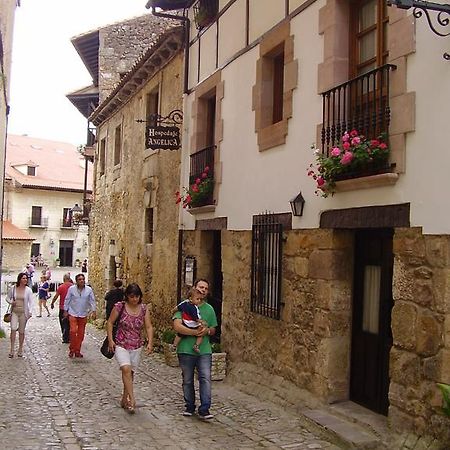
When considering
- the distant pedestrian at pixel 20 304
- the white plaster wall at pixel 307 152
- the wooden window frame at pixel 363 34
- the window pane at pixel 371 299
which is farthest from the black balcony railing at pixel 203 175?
the window pane at pixel 371 299

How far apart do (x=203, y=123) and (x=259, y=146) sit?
2770mm

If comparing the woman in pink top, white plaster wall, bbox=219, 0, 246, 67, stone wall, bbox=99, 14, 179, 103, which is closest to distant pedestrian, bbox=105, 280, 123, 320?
the woman in pink top

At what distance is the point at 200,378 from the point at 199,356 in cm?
22

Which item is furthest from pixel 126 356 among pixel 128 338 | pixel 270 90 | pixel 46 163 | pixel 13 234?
pixel 46 163

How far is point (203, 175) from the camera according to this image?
9797 mm

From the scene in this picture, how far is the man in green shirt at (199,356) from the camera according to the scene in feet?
21.2

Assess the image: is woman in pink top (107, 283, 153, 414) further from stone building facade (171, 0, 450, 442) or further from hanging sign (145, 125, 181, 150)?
hanging sign (145, 125, 181, 150)

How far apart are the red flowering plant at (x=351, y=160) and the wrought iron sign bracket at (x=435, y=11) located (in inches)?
38.2

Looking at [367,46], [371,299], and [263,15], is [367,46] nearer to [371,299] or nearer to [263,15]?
[263,15]

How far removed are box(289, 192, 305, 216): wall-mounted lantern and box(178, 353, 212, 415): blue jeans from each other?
1792mm

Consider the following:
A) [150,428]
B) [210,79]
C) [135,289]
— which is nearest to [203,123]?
[210,79]

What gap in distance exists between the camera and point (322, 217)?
6.52m

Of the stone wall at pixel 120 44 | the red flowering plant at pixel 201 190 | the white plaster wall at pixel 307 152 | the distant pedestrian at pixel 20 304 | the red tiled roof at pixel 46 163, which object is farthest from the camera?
the red tiled roof at pixel 46 163

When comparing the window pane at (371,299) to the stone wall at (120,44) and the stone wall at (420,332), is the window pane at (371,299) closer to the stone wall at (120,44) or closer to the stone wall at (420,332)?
the stone wall at (420,332)
